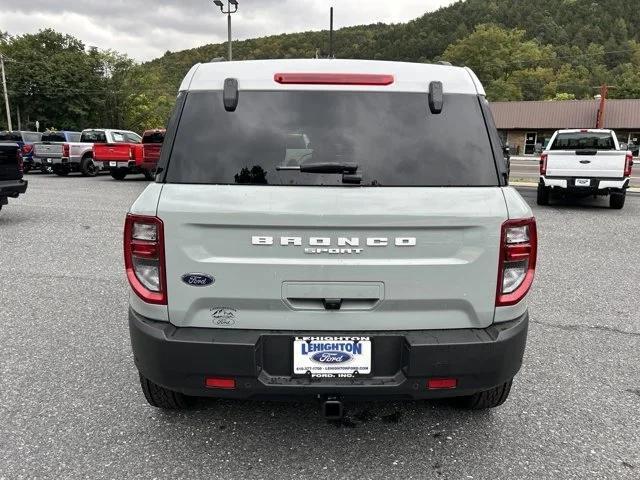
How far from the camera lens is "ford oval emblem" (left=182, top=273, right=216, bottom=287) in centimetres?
224

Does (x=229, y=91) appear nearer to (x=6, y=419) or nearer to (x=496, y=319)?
(x=496, y=319)

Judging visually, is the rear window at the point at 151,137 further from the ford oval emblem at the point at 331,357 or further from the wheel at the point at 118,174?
the ford oval emblem at the point at 331,357

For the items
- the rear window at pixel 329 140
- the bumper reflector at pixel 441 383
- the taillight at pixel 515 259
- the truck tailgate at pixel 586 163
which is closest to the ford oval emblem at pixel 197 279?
the rear window at pixel 329 140

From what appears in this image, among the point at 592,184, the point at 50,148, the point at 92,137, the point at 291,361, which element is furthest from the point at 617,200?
the point at 50,148

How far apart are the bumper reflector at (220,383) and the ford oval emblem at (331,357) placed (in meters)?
0.38

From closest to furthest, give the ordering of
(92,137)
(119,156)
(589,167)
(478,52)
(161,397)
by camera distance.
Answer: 1. (161,397)
2. (589,167)
3. (119,156)
4. (92,137)
5. (478,52)

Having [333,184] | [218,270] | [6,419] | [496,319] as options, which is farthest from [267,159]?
[6,419]

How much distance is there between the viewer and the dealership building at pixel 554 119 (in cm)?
5378

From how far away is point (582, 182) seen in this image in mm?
11695

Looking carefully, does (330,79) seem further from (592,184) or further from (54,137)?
(54,137)

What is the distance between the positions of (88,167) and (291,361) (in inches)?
846

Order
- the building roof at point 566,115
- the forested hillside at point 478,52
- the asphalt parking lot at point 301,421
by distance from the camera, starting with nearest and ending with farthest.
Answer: the asphalt parking lot at point 301,421
the building roof at point 566,115
the forested hillside at point 478,52

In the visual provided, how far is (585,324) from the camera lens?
453 centimetres

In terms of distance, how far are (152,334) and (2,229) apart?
842cm
